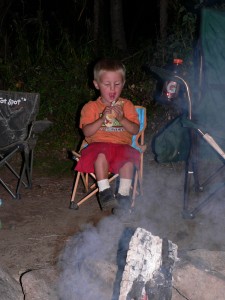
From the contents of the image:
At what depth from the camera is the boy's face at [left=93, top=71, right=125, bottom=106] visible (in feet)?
11.1

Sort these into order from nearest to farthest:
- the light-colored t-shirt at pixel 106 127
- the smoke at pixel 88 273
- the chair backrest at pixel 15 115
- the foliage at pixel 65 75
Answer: the smoke at pixel 88 273 < the light-colored t-shirt at pixel 106 127 < the chair backrest at pixel 15 115 < the foliage at pixel 65 75

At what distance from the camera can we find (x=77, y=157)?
3.49 metres

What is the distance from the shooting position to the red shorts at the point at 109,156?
3350 mm

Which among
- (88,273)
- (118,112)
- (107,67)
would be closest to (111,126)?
(118,112)

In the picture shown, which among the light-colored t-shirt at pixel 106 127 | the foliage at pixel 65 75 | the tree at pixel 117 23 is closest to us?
the light-colored t-shirt at pixel 106 127

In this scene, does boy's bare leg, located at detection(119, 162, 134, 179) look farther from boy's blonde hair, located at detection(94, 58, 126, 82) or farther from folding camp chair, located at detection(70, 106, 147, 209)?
boy's blonde hair, located at detection(94, 58, 126, 82)

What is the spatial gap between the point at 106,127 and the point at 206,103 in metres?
0.84

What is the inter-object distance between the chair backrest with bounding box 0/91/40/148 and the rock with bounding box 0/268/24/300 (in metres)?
2.15

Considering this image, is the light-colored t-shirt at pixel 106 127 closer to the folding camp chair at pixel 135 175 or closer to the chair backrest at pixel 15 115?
the folding camp chair at pixel 135 175

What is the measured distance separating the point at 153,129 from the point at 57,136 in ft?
3.89

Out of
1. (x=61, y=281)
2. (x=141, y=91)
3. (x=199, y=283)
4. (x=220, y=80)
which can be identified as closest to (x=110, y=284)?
(x=61, y=281)

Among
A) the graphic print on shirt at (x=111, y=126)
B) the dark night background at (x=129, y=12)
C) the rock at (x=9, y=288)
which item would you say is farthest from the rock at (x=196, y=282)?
the dark night background at (x=129, y=12)

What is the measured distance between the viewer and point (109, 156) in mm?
3369

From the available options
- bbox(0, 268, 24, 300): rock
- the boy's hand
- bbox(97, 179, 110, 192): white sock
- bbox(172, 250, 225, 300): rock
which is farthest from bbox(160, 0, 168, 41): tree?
bbox(0, 268, 24, 300): rock
